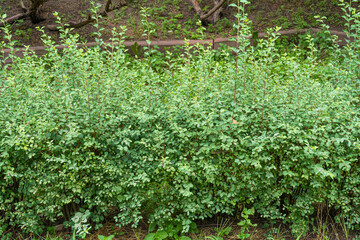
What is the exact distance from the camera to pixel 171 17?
33.3 ft

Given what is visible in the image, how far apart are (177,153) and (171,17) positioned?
25.5 feet

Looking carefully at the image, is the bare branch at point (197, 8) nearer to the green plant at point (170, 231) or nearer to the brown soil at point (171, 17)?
the brown soil at point (171, 17)

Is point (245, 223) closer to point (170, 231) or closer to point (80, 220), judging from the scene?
point (170, 231)

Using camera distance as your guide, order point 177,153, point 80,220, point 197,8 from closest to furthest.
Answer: point 177,153, point 80,220, point 197,8

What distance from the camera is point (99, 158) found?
2.98 metres

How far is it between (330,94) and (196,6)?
7703mm

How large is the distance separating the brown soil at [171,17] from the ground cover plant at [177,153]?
6.26 metres

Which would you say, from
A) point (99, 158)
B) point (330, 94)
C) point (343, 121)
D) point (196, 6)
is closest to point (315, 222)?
point (343, 121)

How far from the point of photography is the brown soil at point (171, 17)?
9.40 m

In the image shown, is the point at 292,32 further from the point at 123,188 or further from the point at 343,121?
the point at 123,188

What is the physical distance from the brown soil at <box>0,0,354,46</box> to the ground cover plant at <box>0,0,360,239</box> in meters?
6.26

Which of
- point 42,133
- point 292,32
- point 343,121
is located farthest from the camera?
point 292,32

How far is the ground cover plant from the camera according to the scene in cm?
295

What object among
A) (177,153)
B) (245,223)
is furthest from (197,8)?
(245,223)
